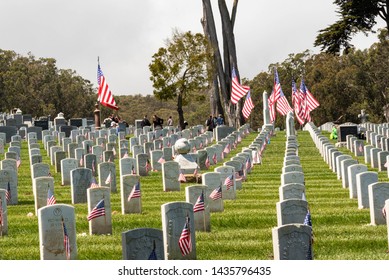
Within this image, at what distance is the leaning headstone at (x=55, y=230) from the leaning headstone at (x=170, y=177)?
10.1 m

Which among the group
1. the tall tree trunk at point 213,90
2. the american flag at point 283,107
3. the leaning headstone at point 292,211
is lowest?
the leaning headstone at point 292,211

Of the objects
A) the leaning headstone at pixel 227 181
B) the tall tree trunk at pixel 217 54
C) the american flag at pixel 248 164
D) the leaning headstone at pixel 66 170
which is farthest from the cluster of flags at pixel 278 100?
the leaning headstone at pixel 227 181

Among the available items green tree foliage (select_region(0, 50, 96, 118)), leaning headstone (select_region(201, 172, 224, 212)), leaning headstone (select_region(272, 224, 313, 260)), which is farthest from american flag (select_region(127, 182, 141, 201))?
green tree foliage (select_region(0, 50, 96, 118))

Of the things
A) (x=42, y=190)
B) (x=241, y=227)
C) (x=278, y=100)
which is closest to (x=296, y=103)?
(x=278, y=100)

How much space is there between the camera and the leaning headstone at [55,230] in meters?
16.3

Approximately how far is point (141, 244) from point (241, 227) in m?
5.66

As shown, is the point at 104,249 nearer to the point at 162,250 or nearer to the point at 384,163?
the point at 162,250

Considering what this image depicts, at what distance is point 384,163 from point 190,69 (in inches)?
1450

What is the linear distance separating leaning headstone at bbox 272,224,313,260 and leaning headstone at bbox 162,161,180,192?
476 inches

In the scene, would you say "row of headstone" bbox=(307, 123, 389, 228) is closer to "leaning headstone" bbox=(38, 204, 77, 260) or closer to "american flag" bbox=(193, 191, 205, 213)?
"american flag" bbox=(193, 191, 205, 213)

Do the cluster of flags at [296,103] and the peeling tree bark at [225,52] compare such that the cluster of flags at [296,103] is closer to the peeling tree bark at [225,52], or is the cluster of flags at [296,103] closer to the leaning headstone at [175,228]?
the peeling tree bark at [225,52]

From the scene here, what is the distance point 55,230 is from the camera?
16.4 metres

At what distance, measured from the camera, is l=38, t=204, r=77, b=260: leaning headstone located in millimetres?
16328
